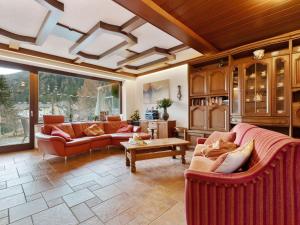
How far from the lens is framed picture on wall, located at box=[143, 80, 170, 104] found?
5.74 metres

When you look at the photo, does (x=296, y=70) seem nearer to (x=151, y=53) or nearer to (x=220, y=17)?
(x=220, y=17)

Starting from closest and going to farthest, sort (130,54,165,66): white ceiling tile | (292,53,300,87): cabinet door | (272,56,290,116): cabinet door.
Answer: (292,53,300,87): cabinet door, (272,56,290,116): cabinet door, (130,54,165,66): white ceiling tile

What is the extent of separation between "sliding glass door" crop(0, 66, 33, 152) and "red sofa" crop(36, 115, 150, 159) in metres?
1.14

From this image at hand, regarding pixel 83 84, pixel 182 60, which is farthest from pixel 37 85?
pixel 182 60

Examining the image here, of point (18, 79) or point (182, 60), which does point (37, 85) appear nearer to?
point (18, 79)

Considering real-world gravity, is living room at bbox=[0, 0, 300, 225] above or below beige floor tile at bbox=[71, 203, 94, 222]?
above

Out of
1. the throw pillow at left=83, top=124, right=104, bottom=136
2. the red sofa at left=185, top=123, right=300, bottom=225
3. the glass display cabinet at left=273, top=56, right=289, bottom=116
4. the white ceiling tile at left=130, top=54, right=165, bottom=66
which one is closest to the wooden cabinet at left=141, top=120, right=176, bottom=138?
the throw pillow at left=83, top=124, right=104, bottom=136

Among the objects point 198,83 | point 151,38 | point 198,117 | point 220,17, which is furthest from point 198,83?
point 220,17

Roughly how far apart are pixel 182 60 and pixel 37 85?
4307mm

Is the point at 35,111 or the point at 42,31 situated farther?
the point at 35,111

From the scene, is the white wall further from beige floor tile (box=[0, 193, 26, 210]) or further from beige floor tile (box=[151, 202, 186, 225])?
beige floor tile (box=[0, 193, 26, 210])

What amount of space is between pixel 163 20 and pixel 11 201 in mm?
3124

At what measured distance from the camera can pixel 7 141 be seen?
447cm

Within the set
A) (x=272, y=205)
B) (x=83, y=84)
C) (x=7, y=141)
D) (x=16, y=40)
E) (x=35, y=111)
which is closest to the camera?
(x=272, y=205)
